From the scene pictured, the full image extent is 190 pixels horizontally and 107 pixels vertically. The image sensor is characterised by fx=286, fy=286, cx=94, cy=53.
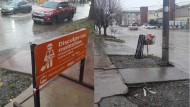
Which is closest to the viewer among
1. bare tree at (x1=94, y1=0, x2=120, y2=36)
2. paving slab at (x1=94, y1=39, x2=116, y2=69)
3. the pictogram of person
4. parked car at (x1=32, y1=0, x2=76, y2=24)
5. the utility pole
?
the pictogram of person

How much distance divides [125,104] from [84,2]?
50276 mm

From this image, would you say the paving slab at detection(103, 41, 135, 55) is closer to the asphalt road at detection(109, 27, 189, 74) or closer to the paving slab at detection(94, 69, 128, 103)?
the asphalt road at detection(109, 27, 189, 74)

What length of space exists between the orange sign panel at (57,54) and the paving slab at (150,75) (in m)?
1.82

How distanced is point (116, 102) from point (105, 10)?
19.5 meters

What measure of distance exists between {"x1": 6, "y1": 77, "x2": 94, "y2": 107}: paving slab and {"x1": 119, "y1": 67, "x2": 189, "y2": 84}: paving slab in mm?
1320

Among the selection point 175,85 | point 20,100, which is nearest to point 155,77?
point 175,85

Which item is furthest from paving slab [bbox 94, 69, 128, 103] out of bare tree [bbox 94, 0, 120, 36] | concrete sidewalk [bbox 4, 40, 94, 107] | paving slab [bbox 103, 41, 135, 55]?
bare tree [bbox 94, 0, 120, 36]

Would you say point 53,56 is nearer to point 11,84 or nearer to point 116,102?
point 116,102

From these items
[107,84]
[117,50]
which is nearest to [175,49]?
[117,50]

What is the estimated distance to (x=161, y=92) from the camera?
6629mm

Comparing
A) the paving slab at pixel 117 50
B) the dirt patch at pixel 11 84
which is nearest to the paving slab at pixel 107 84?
the dirt patch at pixel 11 84

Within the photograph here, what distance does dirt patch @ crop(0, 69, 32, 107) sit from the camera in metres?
6.44

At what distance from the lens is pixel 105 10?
2489 cm

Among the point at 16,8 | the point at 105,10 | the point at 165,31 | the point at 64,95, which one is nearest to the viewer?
the point at 64,95
